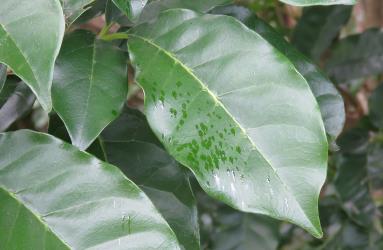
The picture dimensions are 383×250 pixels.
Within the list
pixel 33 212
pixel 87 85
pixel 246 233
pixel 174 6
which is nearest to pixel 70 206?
pixel 33 212

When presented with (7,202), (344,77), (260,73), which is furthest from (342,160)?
(7,202)

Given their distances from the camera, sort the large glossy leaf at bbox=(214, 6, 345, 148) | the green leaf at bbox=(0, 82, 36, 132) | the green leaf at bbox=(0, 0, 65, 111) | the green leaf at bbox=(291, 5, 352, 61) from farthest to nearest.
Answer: the green leaf at bbox=(291, 5, 352, 61)
the large glossy leaf at bbox=(214, 6, 345, 148)
the green leaf at bbox=(0, 82, 36, 132)
the green leaf at bbox=(0, 0, 65, 111)

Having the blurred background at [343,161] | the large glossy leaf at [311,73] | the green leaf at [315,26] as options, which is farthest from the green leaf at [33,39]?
the green leaf at [315,26]

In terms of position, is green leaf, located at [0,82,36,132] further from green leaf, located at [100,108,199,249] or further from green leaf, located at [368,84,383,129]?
green leaf, located at [368,84,383,129]

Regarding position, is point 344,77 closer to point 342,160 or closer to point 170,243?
point 342,160

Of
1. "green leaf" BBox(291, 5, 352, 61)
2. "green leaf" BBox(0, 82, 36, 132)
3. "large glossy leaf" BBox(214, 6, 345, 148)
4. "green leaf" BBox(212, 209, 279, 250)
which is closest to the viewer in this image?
"green leaf" BBox(0, 82, 36, 132)

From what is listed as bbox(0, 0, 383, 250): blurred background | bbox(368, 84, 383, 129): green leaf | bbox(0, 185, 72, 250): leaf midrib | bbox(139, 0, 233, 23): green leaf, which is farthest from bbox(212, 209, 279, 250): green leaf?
bbox(0, 185, 72, 250): leaf midrib
